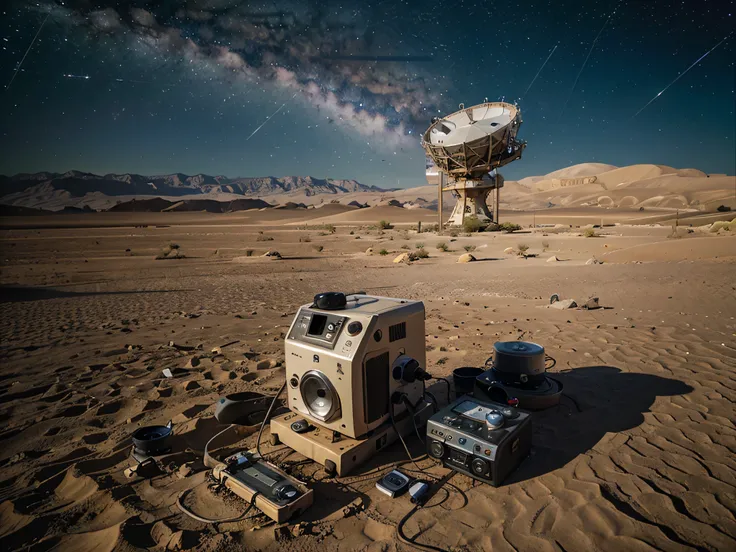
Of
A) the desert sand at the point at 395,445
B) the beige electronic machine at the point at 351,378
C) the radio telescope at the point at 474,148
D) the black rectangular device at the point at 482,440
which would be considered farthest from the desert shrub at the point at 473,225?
the black rectangular device at the point at 482,440

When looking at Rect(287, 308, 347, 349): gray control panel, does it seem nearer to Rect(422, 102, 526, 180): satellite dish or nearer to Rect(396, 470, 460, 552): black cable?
Rect(396, 470, 460, 552): black cable

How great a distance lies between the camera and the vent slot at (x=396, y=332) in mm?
3324

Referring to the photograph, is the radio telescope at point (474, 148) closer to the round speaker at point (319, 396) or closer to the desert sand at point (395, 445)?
the desert sand at point (395, 445)

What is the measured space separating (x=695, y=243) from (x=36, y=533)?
22.2 metres

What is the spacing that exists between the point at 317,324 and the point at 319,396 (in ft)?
2.20

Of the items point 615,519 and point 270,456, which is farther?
point 270,456

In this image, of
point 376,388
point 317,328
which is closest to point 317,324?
point 317,328

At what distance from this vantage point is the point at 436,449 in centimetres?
328

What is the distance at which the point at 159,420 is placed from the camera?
4266 millimetres

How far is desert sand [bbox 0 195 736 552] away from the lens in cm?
263

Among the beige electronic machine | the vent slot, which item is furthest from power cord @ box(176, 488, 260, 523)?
the vent slot

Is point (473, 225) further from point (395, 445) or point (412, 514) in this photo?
point (412, 514)

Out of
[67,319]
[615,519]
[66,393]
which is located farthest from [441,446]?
[67,319]

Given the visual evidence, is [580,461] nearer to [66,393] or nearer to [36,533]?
[36,533]
